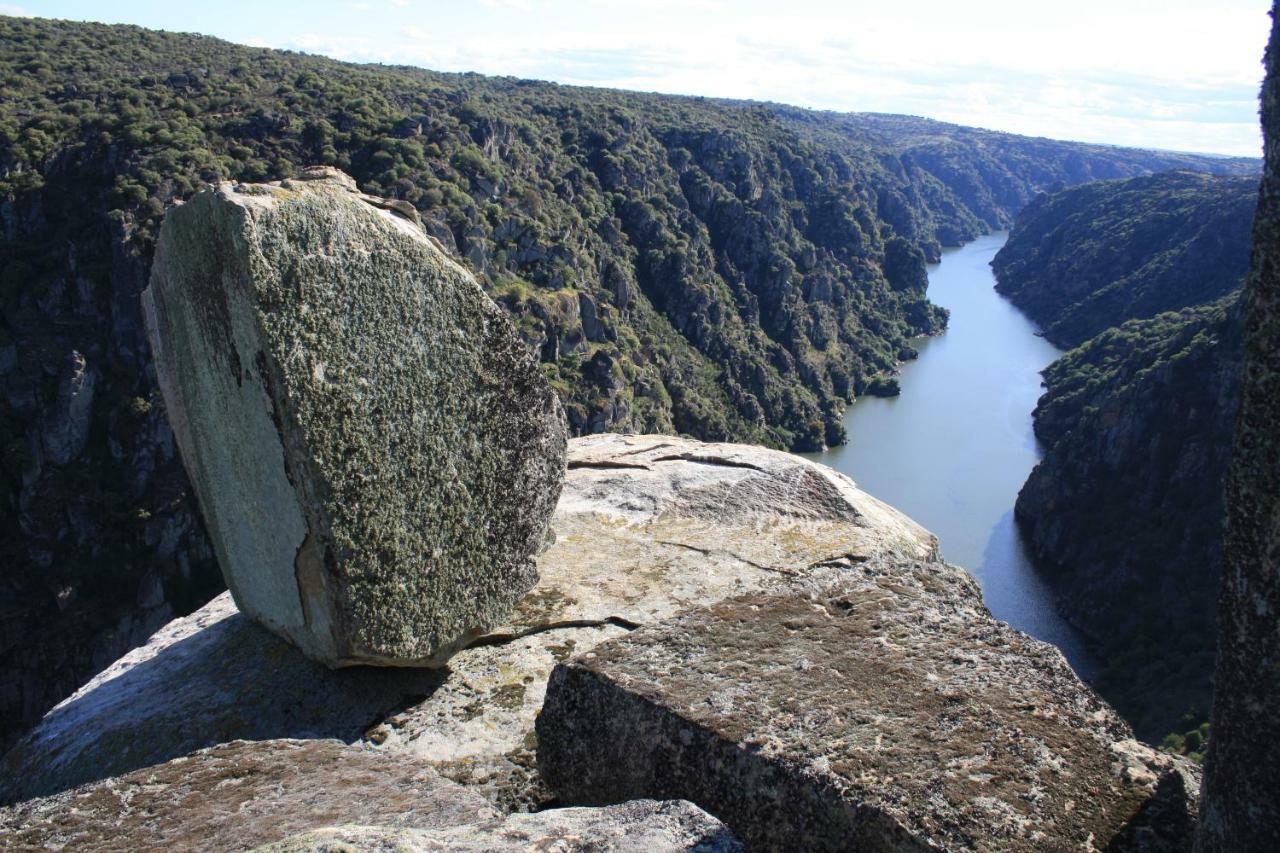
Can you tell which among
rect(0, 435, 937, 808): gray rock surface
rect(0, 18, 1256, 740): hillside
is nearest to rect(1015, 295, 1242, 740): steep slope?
rect(0, 18, 1256, 740): hillside

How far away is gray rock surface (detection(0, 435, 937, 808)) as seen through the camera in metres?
4.35

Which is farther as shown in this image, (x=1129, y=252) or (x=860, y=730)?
(x=1129, y=252)

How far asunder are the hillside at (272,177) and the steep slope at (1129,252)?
16753 millimetres

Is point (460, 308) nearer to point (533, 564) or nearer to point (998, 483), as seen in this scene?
point (533, 564)

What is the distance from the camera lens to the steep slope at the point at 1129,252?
84250 millimetres

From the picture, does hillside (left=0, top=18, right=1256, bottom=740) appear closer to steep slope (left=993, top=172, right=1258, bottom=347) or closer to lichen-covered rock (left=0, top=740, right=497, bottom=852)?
steep slope (left=993, top=172, right=1258, bottom=347)

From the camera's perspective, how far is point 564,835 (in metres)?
2.64

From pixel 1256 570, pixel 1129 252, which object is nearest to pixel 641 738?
pixel 1256 570

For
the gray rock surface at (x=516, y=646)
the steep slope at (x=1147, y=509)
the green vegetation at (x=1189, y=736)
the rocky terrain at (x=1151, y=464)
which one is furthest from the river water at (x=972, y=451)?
the gray rock surface at (x=516, y=646)

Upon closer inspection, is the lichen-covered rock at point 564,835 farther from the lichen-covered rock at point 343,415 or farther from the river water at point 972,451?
the river water at point 972,451

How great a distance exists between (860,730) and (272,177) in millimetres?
52560

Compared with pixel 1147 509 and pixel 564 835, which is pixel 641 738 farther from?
pixel 1147 509

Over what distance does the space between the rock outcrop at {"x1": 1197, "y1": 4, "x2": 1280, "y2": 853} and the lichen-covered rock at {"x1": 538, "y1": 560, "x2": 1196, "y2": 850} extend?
37cm

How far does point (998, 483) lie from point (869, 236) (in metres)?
68.8
